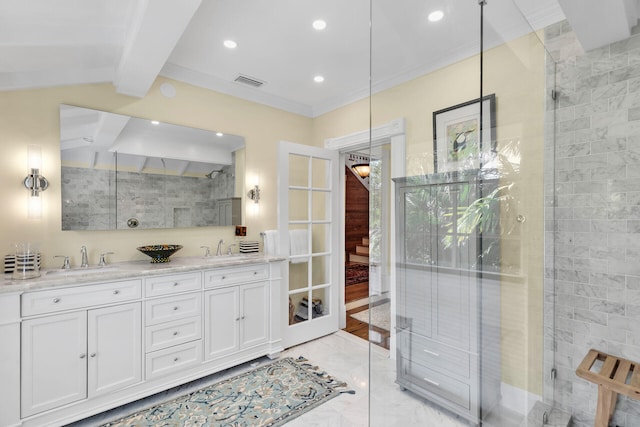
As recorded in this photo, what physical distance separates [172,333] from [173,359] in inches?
7.7

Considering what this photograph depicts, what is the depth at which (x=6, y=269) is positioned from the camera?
2064 millimetres

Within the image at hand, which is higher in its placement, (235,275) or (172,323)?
(235,275)

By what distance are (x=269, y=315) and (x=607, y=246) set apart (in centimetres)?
250

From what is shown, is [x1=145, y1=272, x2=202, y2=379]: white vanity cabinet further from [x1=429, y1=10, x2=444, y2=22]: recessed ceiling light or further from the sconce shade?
the sconce shade

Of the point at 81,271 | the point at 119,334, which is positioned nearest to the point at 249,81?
the point at 81,271

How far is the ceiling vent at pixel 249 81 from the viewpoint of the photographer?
9.66ft

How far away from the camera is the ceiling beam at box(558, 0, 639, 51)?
4.40 ft

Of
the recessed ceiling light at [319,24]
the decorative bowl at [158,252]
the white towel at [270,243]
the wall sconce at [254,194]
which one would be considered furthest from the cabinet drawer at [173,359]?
the recessed ceiling light at [319,24]

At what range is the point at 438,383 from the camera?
4.15 feet

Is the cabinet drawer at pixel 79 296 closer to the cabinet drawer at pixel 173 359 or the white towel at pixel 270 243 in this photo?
the cabinet drawer at pixel 173 359

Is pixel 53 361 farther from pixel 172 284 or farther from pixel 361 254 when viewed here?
pixel 361 254

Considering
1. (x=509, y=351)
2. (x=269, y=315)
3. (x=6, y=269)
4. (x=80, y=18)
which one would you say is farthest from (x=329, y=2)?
(x=6, y=269)

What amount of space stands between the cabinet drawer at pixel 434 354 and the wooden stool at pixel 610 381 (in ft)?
2.58

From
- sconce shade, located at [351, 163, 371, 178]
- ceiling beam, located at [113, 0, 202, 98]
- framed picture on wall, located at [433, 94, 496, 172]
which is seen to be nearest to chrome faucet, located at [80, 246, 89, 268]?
ceiling beam, located at [113, 0, 202, 98]
